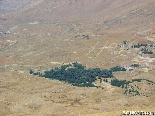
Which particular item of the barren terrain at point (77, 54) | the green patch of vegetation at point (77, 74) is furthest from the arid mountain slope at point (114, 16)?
the green patch of vegetation at point (77, 74)

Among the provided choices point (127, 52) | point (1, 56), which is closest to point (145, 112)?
point (127, 52)

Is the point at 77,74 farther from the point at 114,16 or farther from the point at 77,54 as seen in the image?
the point at 114,16

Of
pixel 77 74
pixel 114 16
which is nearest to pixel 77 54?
pixel 77 74

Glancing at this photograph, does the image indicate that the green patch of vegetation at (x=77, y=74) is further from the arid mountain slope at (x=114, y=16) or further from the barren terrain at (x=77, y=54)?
the arid mountain slope at (x=114, y=16)

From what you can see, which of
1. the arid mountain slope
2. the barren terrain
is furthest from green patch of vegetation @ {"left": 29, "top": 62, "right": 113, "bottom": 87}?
the arid mountain slope

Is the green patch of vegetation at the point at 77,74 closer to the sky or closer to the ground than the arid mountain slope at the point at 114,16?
closer to the ground

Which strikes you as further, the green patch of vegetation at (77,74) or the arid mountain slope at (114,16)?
the arid mountain slope at (114,16)

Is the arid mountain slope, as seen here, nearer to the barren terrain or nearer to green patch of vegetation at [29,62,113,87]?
the barren terrain

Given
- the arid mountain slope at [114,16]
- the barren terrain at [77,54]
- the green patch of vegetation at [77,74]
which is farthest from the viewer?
the arid mountain slope at [114,16]

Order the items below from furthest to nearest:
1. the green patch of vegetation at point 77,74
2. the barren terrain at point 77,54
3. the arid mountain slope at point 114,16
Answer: the arid mountain slope at point 114,16 < the green patch of vegetation at point 77,74 < the barren terrain at point 77,54
